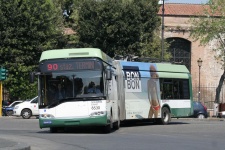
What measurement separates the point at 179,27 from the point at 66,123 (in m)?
42.2

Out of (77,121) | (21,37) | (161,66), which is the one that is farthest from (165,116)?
(21,37)

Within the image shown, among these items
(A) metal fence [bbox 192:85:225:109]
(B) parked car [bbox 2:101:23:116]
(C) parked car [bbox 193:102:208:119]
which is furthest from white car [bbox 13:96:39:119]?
(A) metal fence [bbox 192:85:225:109]

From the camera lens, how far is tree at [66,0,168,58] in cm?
5153

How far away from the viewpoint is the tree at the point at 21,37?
48688 millimetres

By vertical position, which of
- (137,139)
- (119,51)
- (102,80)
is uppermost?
(119,51)

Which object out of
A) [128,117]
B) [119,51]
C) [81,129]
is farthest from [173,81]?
[119,51]

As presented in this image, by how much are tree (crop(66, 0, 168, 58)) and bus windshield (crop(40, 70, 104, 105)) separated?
27340 millimetres

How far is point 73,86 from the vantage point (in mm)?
23734

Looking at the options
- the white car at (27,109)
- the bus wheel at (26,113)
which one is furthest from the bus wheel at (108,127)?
the bus wheel at (26,113)

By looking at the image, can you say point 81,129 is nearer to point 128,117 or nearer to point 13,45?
point 128,117

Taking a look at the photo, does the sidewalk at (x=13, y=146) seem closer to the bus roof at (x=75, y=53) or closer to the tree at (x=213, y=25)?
the bus roof at (x=75, y=53)

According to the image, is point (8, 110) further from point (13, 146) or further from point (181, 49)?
point (13, 146)

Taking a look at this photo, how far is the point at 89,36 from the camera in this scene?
51781 mm

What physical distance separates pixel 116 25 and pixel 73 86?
91.9ft
